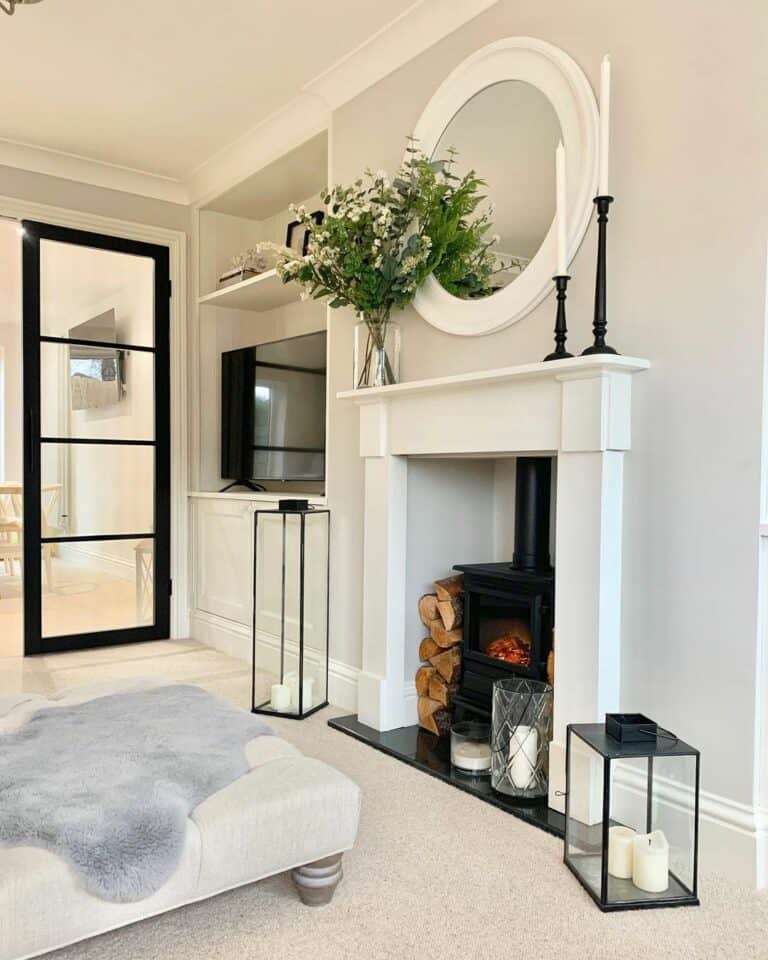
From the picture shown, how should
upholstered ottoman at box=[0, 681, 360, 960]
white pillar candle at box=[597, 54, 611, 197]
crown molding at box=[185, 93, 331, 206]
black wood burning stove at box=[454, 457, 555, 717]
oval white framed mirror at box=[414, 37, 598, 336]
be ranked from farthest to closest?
crown molding at box=[185, 93, 331, 206] → black wood burning stove at box=[454, 457, 555, 717] → oval white framed mirror at box=[414, 37, 598, 336] → white pillar candle at box=[597, 54, 611, 197] → upholstered ottoman at box=[0, 681, 360, 960]

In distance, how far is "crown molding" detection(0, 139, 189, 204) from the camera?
3920 millimetres

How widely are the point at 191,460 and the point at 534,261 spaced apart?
2.69 meters

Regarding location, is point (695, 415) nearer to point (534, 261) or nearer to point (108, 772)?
point (534, 261)

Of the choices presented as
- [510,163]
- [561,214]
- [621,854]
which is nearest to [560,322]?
[561,214]

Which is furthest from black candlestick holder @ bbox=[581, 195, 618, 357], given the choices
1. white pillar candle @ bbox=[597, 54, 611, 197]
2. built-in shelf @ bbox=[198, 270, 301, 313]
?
built-in shelf @ bbox=[198, 270, 301, 313]

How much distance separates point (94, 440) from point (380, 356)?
2010mm

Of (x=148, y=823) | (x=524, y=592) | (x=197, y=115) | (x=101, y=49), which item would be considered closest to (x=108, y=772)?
(x=148, y=823)

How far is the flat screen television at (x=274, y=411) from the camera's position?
369 centimetres

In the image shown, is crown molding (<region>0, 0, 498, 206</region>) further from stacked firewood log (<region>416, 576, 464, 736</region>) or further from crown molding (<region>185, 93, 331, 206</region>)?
stacked firewood log (<region>416, 576, 464, 736</region>)

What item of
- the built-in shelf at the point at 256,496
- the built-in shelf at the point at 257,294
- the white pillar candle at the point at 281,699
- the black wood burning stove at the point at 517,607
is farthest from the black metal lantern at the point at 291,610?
the built-in shelf at the point at 257,294

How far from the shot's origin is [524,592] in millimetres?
2549

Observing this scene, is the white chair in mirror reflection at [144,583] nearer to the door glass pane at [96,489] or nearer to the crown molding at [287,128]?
the door glass pane at [96,489]

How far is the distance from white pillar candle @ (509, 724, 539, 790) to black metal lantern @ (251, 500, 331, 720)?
1003mm

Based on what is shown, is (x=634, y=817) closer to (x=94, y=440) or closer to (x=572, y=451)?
(x=572, y=451)
